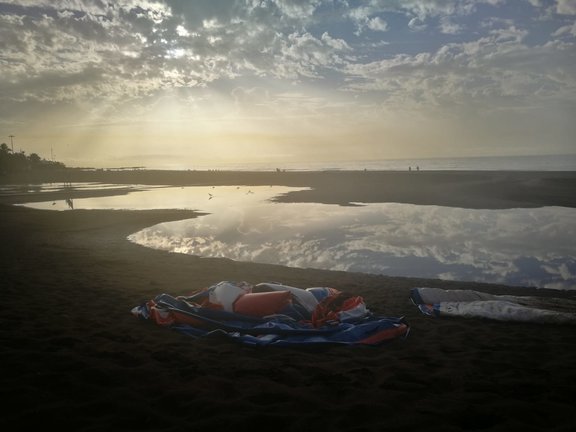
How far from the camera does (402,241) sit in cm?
1534

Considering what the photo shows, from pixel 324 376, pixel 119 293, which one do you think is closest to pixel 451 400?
pixel 324 376

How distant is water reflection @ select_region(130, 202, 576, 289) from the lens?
1161 centimetres

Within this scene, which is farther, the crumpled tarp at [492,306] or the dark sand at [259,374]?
the crumpled tarp at [492,306]

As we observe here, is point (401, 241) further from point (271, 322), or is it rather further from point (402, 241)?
point (271, 322)

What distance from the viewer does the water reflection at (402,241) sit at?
38.1 ft

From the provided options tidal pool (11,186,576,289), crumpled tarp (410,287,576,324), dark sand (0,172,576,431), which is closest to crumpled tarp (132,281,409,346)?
dark sand (0,172,576,431)

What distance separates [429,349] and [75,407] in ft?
15.3

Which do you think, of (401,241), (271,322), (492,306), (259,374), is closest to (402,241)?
(401,241)

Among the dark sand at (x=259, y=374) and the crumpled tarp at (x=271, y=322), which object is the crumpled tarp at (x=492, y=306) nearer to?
the dark sand at (x=259, y=374)

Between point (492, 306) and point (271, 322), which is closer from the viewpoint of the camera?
point (271, 322)

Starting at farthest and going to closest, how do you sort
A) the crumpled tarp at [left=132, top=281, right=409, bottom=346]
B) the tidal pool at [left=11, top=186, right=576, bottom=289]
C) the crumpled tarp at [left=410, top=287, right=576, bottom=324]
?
the tidal pool at [left=11, top=186, right=576, bottom=289]
the crumpled tarp at [left=410, top=287, right=576, bottom=324]
the crumpled tarp at [left=132, top=281, right=409, bottom=346]

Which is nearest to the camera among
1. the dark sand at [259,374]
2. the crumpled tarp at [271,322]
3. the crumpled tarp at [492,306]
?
the dark sand at [259,374]

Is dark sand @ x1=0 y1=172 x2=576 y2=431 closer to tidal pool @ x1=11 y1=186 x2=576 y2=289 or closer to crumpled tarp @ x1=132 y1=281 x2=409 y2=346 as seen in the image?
crumpled tarp @ x1=132 y1=281 x2=409 y2=346

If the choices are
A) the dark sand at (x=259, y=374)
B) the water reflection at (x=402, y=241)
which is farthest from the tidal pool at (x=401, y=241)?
the dark sand at (x=259, y=374)
